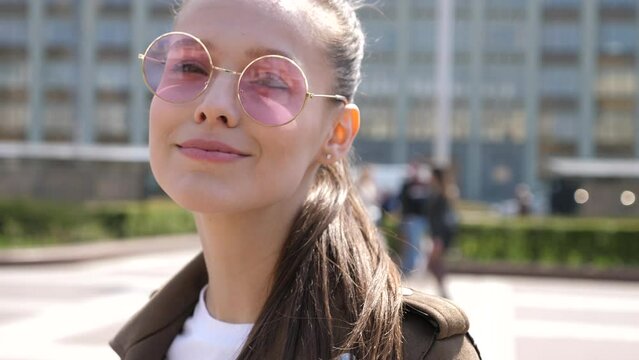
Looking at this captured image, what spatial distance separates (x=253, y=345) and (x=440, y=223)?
8.73m

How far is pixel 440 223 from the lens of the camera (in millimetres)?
10016

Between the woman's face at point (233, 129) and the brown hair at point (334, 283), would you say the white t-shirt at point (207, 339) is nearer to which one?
the brown hair at point (334, 283)

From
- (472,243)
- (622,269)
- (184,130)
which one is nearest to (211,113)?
(184,130)

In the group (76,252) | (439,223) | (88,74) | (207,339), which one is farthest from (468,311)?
(88,74)

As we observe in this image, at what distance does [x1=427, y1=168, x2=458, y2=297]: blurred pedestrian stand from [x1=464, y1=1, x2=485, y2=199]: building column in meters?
40.7

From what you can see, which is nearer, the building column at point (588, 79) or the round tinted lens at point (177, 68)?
the round tinted lens at point (177, 68)

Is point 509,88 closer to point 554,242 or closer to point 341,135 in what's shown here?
point 554,242

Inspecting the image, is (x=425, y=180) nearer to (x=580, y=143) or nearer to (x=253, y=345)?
(x=253, y=345)

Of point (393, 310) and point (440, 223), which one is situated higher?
point (393, 310)

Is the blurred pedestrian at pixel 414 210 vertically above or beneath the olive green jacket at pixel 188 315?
beneath

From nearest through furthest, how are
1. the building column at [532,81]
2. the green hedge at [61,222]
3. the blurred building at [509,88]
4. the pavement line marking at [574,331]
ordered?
the pavement line marking at [574,331], the green hedge at [61,222], the building column at [532,81], the blurred building at [509,88]

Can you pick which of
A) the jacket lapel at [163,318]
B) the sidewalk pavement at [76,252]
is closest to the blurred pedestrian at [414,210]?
the sidewalk pavement at [76,252]

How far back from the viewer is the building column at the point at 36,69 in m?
54.4

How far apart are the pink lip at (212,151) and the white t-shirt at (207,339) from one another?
359 mm
